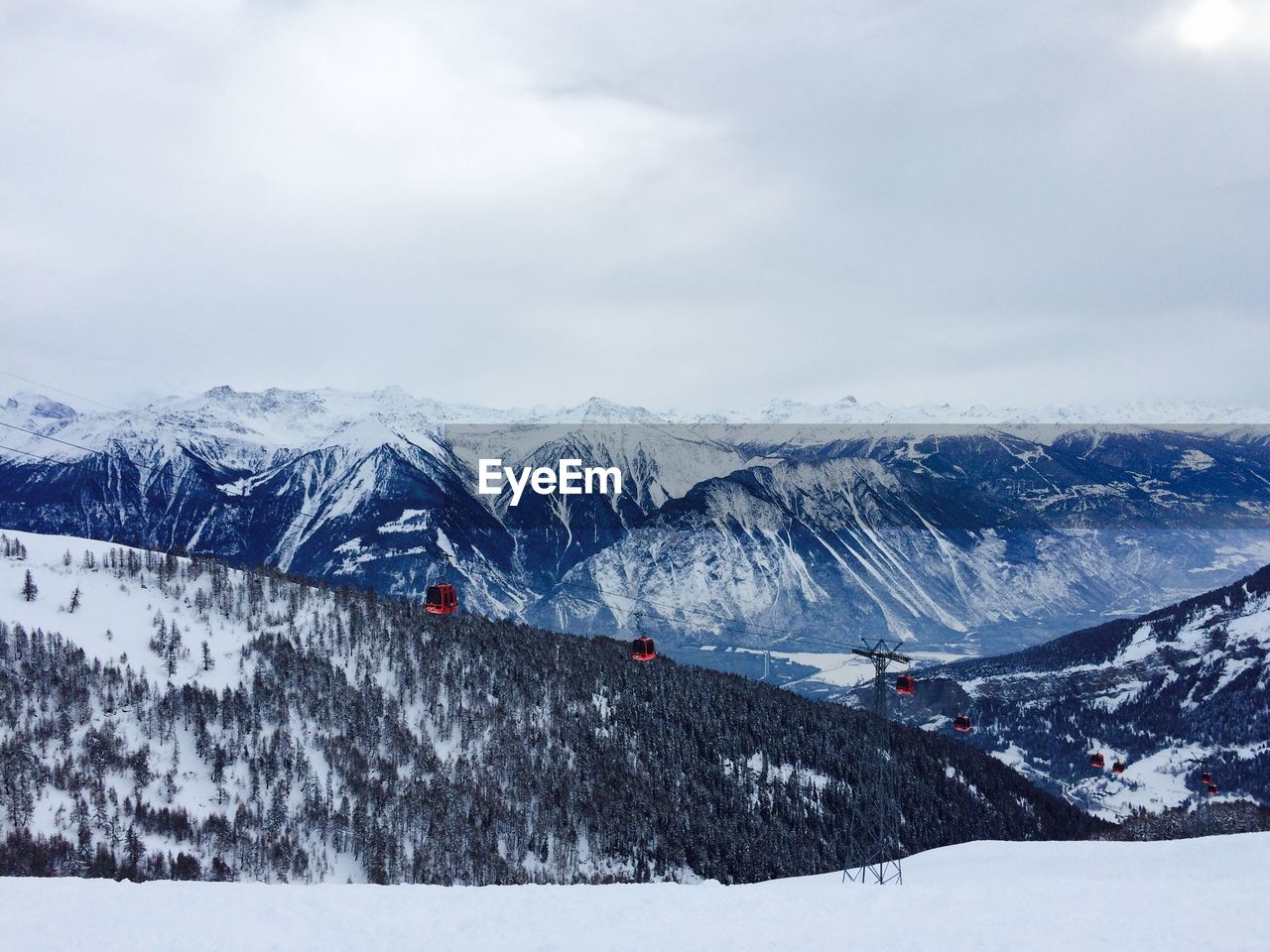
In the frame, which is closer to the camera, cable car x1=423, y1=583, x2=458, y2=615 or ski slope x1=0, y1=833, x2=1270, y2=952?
ski slope x1=0, y1=833, x2=1270, y2=952

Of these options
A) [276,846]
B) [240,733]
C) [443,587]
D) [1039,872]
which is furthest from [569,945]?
[240,733]

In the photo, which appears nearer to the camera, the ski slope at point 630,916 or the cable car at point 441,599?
the ski slope at point 630,916

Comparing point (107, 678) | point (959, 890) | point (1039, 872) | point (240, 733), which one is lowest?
point (240, 733)

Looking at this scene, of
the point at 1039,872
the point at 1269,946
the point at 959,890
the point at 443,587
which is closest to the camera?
the point at 1269,946

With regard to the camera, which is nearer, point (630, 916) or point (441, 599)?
point (630, 916)

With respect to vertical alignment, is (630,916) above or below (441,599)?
below

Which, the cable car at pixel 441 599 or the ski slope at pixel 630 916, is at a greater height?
the cable car at pixel 441 599

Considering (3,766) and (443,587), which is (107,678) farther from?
(443,587)

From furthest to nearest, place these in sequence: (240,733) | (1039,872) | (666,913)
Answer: (240,733)
(1039,872)
(666,913)
